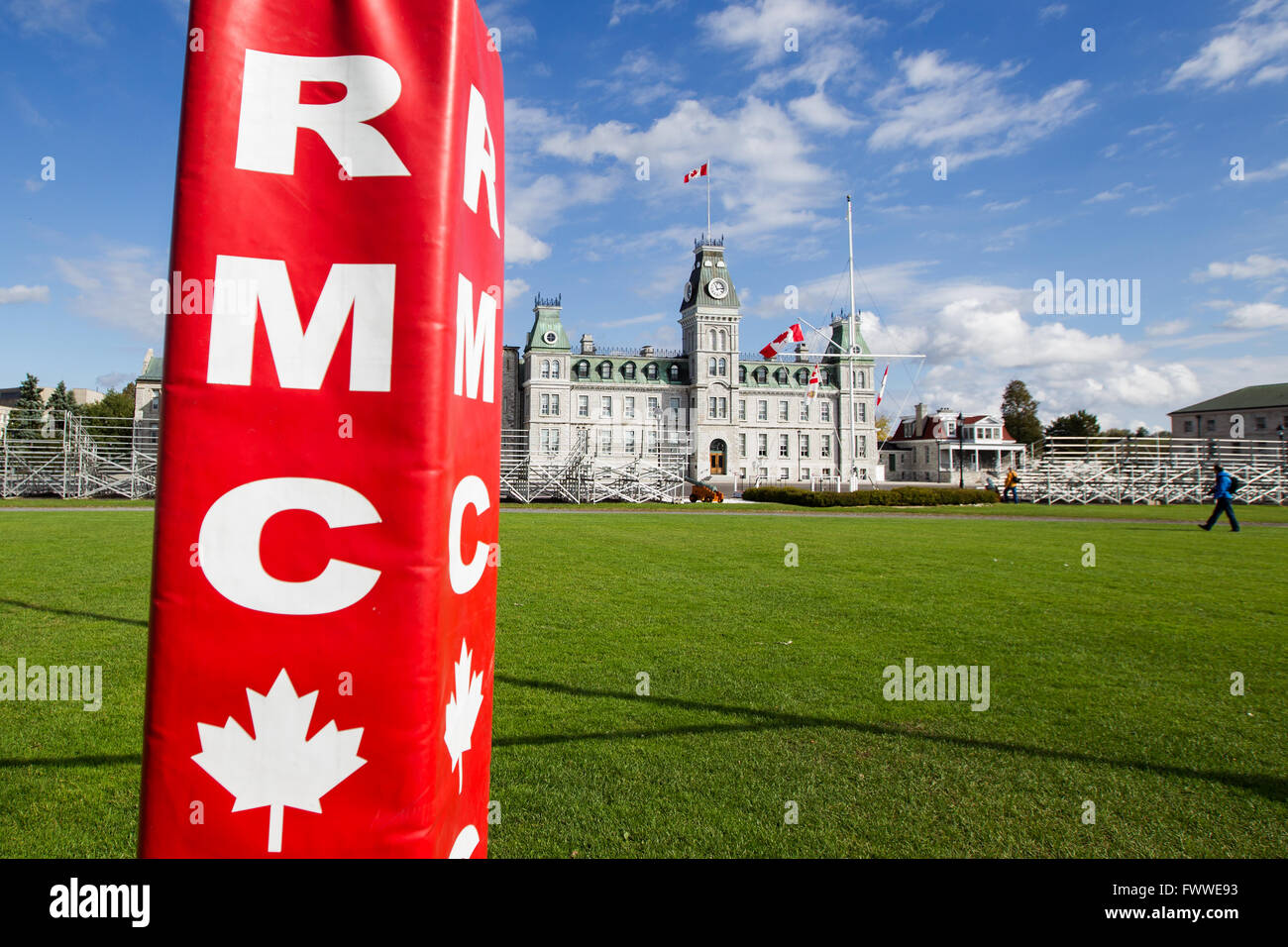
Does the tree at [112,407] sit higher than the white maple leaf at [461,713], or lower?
higher

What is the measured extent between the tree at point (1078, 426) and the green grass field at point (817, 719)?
284ft

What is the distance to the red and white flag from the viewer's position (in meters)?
1.58

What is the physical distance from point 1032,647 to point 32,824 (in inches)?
313

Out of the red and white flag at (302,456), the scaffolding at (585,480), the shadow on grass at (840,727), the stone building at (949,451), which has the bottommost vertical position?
the shadow on grass at (840,727)

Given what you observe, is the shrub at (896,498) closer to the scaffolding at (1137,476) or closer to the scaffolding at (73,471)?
the scaffolding at (1137,476)

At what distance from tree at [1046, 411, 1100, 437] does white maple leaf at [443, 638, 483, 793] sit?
97.9m

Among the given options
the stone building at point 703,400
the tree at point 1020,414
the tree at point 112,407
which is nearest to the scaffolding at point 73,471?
the stone building at point 703,400

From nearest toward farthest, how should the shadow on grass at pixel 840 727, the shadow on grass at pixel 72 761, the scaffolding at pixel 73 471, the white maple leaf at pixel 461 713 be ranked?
1. the white maple leaf at pixel 461 713
2. the shadow on grass at pixel 840 727
3. the shadow on grass at pixel 72 761
4. the scaffolding at pixel 73 471

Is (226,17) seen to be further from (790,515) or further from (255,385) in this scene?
(790,515)

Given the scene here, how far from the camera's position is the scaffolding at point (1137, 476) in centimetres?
4491

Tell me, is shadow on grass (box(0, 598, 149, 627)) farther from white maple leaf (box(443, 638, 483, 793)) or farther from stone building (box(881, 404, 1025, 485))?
stone building (box(881, 404, 1025, 485))

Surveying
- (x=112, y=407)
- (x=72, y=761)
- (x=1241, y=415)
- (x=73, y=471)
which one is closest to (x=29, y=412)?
(x=112, y=407)

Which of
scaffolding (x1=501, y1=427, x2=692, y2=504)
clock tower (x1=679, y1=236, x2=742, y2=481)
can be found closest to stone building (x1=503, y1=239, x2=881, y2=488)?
clock tower (x1=679, y1=236, x2=742, y2=481)

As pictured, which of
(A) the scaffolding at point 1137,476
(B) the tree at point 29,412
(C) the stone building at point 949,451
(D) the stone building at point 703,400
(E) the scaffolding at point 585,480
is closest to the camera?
(E) the scaffolding at point 585,480
